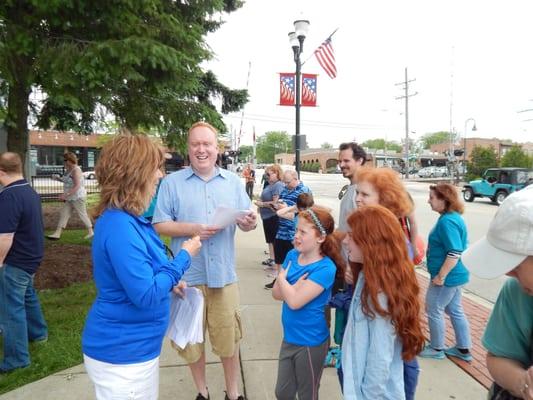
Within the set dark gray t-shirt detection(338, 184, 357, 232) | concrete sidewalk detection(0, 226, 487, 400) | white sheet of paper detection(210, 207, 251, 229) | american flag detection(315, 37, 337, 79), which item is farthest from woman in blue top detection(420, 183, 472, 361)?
american flag detection(315, 37, 337, 79)

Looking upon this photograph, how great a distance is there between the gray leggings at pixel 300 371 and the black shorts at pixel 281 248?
3.18m

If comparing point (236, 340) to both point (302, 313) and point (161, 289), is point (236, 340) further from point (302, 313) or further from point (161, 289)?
point (161, 289)

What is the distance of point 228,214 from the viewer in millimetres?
2537

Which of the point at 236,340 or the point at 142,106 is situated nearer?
the point at 236,340

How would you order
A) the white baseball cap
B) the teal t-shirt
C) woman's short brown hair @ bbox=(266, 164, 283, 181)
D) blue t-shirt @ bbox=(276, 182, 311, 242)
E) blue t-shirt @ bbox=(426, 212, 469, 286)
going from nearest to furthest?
the white baseball cap, the teal t-shirt, blue t-shirt @ bbox=(426, 212, 469, 286), blue t-shirt @ bbox=(276, 182, 311, 242), woman's short brown hair @ bbox=(266, 164, 283, 181)

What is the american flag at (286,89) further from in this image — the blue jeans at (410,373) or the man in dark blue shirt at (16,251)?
the blue jeans at (410,373)

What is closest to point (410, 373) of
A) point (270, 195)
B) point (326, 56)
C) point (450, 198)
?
point (450, 198)

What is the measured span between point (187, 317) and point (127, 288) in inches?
26.3

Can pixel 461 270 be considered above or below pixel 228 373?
above

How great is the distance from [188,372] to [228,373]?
2.17 feet

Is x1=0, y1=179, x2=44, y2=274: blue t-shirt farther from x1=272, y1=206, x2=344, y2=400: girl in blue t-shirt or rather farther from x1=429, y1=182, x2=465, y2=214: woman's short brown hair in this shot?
x1=429, y1=182, x2=465, y2=214: woman's short brown hair

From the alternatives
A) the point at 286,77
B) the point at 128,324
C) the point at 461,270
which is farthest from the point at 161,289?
the point at 286,77

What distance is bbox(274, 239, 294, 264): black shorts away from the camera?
5.57 meters

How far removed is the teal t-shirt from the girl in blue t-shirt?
41.2 inches
